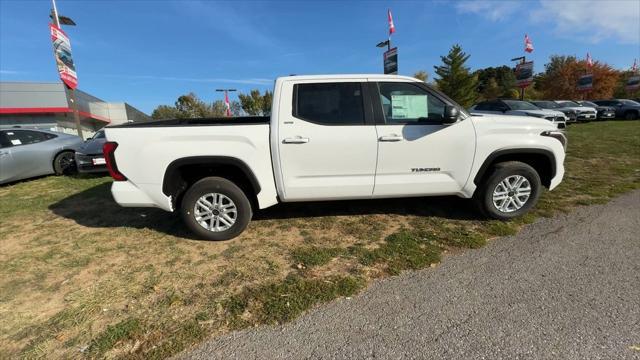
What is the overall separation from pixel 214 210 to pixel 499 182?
137 inches

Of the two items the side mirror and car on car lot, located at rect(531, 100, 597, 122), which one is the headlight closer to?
the side mirror

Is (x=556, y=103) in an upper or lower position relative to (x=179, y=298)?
upper

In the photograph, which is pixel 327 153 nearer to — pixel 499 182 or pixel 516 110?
pixel 499 182

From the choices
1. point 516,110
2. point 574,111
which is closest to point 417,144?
point 516,110

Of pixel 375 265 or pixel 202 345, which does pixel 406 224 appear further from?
pixel 202 345

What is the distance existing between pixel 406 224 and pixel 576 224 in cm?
207

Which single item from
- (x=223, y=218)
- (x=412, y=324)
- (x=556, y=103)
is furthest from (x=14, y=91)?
(x=556, y=103)

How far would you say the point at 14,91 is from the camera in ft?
95.7

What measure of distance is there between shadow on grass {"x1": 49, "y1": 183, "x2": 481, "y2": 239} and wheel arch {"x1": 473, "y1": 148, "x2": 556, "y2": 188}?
2.18 feet

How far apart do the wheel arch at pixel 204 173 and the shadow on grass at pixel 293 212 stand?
633mm

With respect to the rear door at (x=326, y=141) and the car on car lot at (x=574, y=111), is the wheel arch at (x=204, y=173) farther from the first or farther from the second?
the car on car lot at (x=574, y=111)

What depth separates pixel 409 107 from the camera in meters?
3.92

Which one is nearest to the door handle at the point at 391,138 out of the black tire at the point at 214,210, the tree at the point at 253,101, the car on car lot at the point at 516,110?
the black tire at the point at 214,210

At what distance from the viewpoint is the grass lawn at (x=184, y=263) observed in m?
2.44
